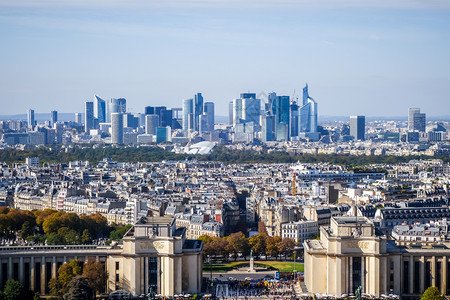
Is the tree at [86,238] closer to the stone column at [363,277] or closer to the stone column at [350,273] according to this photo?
the stone column at [350,273]

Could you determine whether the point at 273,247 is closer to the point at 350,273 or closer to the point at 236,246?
the point at 236,246

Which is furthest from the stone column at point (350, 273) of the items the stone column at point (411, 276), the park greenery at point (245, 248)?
the park greenery at point (245, 248)

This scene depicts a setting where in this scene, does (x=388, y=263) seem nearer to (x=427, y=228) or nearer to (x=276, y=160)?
(x=427, y=228)

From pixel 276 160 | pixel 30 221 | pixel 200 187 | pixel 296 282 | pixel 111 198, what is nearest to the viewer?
pixel 296 282

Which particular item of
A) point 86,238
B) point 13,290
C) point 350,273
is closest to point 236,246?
point 86,238

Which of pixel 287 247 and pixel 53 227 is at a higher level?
pixel 53 227

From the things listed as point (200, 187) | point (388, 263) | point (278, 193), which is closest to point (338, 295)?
point (388, 263)
